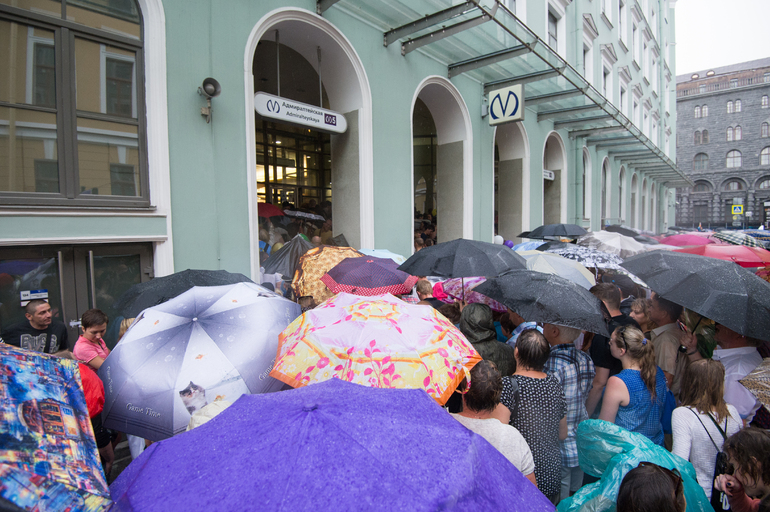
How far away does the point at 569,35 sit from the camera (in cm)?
1658

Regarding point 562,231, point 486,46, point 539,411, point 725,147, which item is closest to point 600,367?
point 539,411

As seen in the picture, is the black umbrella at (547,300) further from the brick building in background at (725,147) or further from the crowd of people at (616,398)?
the brick building in background at (725,147)

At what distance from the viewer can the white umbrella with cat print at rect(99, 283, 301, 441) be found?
2645 mm

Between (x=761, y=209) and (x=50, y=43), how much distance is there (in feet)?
231

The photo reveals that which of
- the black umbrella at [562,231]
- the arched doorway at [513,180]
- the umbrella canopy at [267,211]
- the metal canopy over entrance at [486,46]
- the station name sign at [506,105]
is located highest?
the metal canopy over entrance at [486,46]

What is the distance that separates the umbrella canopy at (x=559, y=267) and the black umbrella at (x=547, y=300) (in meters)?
1.48

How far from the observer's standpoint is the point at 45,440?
1.47 meters

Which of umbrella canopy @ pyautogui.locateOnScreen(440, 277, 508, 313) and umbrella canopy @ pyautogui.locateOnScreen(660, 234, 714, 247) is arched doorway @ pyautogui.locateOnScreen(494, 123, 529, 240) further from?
umbrella canopy @ pyautogui.locateOnScreen(440, 277, 508, 313)

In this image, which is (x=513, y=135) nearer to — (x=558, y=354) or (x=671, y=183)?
(x=558, y=354)

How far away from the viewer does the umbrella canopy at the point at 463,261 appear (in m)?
4.59

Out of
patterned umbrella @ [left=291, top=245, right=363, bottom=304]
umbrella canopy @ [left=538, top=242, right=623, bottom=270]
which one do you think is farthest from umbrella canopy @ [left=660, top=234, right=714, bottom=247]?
patterned umbrella @ [left=291, top=245, right=363, bottom=304]

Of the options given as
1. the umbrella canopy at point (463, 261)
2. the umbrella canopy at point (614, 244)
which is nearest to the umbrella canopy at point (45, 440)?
the umbrella canopy at point (463, 261)

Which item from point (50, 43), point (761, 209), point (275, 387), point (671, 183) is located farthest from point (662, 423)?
point (761, 209)

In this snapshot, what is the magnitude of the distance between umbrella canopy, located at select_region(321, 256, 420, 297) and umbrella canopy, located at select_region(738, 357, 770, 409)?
3199 millimetres
